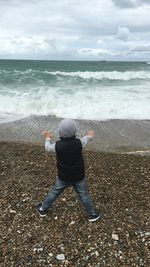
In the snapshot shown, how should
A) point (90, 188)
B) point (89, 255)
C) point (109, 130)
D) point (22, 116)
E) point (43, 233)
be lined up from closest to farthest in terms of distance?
1. point (89, 255)
2. point (43, 233)
3. point (90, 188)
4. point (109, 130)
5. point (22, 116)

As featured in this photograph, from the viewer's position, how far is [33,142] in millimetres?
13289

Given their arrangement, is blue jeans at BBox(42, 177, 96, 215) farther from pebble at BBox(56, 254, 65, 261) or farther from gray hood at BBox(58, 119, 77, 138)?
pebble at BBox(56, 254, 65, 261)

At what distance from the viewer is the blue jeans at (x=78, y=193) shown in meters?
5.87

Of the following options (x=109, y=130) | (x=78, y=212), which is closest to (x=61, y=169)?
(x=78, y=212)

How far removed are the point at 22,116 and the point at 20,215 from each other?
12271 millimetres

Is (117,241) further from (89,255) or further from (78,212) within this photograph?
(78,212)

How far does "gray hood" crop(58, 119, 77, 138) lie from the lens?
5.53 m

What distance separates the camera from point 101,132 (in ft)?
49.0

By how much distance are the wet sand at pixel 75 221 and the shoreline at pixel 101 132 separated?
447cm

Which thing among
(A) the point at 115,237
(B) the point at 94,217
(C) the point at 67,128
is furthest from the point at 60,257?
(C) the point at 67,128

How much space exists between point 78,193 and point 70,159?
24.0 inches

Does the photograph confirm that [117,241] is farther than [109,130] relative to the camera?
No

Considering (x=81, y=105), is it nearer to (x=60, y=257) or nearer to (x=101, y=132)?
(x=101, y=132)

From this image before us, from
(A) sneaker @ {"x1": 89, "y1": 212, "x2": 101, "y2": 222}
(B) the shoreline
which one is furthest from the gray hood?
(B) the shoreline
